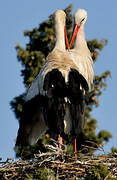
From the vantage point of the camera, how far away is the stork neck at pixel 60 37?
335 inches

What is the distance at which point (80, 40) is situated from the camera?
9195 mm

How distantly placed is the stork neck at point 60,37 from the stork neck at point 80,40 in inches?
13.1

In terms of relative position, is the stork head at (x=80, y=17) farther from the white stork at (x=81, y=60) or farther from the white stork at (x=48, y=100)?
the white stork at (x=48, y=100)

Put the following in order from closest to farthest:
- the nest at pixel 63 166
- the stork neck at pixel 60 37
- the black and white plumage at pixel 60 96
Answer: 1. the nest at pixel 63 166
2. the black and white plumage at pixel 60 96
3. the stork neck at pixel 60 37

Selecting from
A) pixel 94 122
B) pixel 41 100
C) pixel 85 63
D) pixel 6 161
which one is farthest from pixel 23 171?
pixel 94 122

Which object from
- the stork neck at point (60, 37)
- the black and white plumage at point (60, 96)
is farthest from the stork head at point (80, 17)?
the black and white plumage at point (60, 96)

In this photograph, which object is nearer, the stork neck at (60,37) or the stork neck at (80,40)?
the stork neck at (60,37)

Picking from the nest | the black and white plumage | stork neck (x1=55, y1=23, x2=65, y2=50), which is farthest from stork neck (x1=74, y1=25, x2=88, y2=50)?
the nest

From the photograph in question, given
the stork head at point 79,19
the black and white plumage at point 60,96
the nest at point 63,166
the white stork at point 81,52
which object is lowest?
the nest at point 63,166

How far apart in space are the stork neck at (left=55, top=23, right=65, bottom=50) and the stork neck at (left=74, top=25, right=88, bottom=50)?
0.33m

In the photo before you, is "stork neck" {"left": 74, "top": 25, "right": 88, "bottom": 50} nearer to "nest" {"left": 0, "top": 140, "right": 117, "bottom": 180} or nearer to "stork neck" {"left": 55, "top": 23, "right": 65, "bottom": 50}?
"stork neck" {"left": 55, "top": 23, "right": 65, "bottom": 50}

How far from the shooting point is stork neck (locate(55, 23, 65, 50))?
850 cm

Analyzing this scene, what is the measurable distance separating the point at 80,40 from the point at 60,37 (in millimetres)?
548

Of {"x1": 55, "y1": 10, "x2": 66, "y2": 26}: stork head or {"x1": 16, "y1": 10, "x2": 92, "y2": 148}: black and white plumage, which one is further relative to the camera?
{"x1": 55, "y1": 10, "x2": 66, "y2": 26}: stork head
